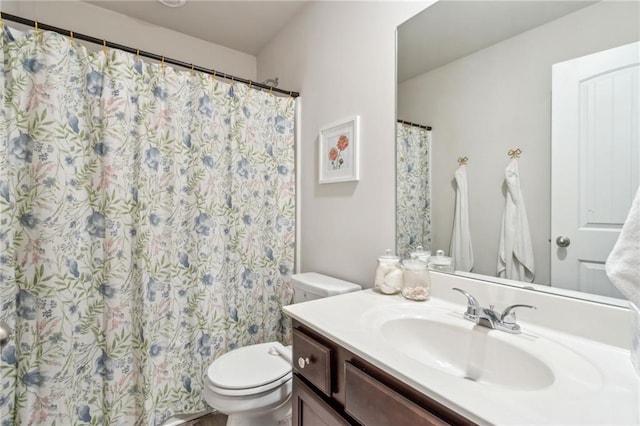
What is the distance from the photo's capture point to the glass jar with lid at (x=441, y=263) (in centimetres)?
112

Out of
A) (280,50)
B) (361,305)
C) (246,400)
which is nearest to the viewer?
(361,305)

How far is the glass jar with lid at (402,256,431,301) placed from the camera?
110 cm

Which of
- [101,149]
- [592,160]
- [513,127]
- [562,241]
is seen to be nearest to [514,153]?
[513,127]

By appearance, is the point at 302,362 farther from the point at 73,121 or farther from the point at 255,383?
the point at 73,121

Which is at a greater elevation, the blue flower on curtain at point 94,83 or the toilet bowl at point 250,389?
the blue flower on curtain at point 94,83

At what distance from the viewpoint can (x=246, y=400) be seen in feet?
3.88

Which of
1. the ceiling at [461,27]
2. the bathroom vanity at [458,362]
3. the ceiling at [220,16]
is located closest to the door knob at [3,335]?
the bathroom vanity at [458,362]

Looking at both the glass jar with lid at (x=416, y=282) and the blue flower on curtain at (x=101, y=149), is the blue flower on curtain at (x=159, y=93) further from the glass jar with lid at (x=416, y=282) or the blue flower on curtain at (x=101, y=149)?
the glass jar with lid at (x=416, y=282)

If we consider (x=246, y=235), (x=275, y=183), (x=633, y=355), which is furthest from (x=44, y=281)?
(x=633, y=355)

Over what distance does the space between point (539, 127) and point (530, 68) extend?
195 millimetres

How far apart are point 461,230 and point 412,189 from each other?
0.27m

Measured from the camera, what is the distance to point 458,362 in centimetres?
87

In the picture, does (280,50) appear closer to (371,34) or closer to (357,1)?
(357,1)

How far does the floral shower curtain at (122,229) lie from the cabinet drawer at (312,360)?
0.85 metres
